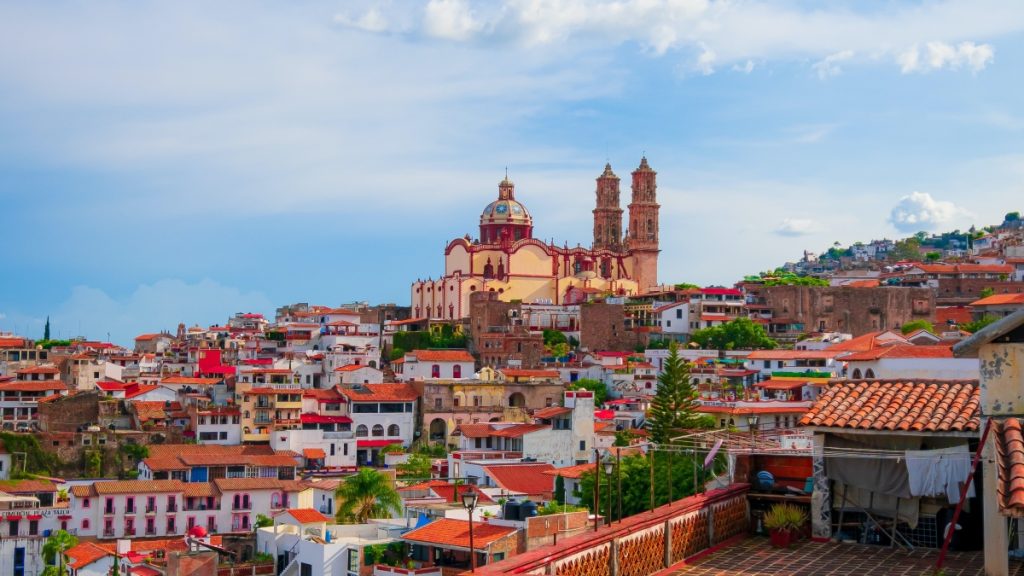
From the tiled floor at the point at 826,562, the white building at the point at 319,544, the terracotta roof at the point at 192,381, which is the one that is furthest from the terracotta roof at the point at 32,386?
the tiled floor at the point at 826,562

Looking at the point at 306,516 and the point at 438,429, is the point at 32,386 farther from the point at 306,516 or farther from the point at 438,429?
the point at 306,516

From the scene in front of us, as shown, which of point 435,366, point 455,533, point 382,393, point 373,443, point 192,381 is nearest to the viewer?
point 455,533

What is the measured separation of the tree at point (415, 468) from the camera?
3803 centimetres

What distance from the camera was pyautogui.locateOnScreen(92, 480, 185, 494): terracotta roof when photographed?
35.5 m

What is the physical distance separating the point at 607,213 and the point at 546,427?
1625 inches

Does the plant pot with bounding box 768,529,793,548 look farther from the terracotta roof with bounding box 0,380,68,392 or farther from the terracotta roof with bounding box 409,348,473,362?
the terracotta roof with bounding box 0,380,68,392

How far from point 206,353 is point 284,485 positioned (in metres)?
23.2

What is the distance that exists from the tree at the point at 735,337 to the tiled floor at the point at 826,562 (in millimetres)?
48749

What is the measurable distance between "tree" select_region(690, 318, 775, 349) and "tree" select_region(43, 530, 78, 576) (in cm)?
3249

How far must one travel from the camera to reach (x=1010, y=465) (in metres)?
7.70

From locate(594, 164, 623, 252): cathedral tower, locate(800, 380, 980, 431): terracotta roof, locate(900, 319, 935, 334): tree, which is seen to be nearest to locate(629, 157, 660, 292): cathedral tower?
locate(594, 164, 623, 252): cathedral tower

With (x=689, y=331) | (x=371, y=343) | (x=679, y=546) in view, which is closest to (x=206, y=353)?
(x=371, y=343)

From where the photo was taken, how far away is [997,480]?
25.4 ft

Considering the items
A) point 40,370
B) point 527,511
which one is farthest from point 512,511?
point 40,370
